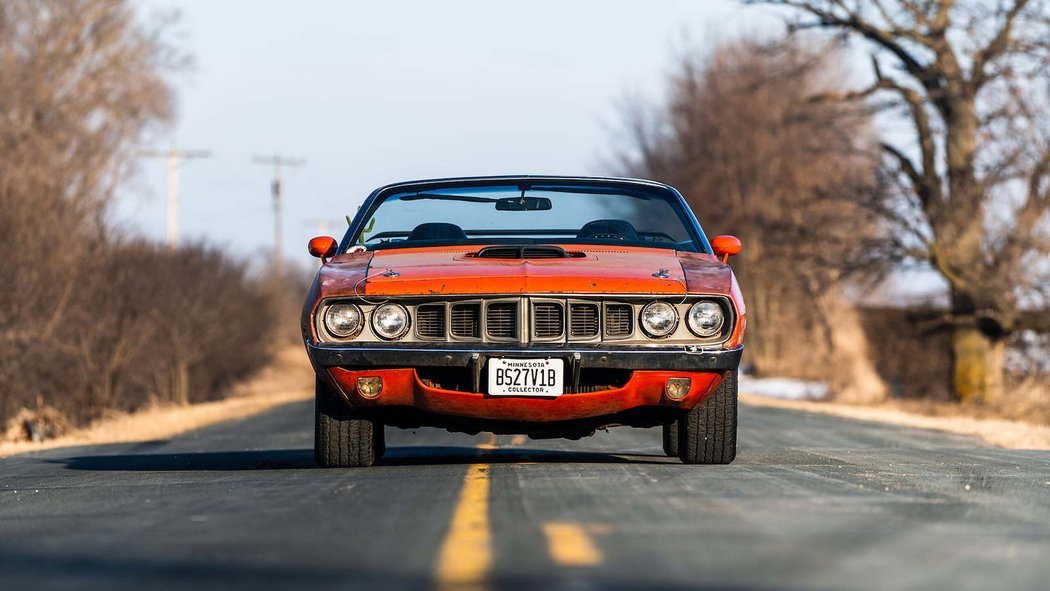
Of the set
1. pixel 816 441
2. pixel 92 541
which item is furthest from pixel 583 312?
pixel 816 441

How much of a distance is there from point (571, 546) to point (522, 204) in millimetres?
4615

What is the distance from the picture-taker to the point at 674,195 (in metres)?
9.15

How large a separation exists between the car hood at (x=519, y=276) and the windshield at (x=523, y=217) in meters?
0.74

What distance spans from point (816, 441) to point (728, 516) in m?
7.01

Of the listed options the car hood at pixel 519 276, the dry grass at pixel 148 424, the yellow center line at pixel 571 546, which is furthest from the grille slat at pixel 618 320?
the dry grass at pixel 148 424

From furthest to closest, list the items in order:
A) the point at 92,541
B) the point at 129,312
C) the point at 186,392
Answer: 1. the point at 186,392
2. the point at 129,312
3. the point at 92,541

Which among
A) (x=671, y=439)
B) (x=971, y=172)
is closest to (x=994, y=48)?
(x=971, y=172)

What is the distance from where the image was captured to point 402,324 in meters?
7.52

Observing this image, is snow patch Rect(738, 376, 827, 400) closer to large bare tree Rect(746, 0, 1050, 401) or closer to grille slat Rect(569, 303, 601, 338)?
large bare tree Rect(746, 0, 1050, 401)

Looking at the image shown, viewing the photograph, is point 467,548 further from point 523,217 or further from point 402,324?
point 523,217

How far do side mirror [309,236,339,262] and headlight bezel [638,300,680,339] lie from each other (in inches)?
82.2

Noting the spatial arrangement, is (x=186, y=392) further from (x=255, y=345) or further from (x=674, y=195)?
(x=674, y=195)

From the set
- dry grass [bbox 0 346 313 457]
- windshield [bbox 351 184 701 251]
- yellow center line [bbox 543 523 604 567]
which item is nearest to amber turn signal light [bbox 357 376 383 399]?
windshield [bbox 351 184 701 251]

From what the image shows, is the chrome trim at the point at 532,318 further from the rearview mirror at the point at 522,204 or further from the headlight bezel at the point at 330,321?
the rearview mirror at the point at 522,204
